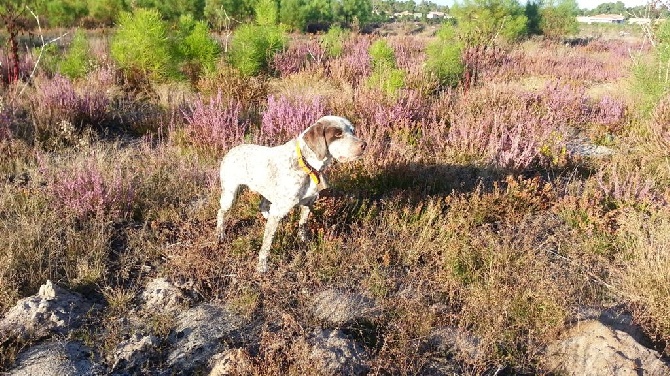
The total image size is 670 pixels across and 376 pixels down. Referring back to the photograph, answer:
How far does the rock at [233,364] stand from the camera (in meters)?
2.62

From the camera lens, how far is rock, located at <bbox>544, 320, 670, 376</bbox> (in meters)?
2.75

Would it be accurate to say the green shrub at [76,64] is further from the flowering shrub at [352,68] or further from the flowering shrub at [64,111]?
the flowering shrub at [352,68]

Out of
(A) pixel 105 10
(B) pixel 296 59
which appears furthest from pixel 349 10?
(B) pixel 296 59

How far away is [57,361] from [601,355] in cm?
323

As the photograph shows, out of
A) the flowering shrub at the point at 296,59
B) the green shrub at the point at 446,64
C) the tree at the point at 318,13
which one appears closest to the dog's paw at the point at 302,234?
the green shrub at the point at 446,64

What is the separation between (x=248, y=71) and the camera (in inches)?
368

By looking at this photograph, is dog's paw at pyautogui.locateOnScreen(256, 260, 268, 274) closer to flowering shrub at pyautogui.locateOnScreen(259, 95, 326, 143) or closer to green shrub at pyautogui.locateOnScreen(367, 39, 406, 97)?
flowering shrub at pyautogui.locateOnScreen(259, 95, 326, 143)

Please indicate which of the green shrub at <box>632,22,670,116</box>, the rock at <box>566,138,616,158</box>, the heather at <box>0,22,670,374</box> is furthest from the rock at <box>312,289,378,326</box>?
the green shrub at <box>632,22,670,116</box>

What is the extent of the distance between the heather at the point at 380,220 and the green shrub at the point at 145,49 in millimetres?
105

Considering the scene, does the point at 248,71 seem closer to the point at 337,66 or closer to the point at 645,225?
the point at 337,66

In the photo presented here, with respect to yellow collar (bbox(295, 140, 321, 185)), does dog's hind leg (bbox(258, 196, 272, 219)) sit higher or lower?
lower

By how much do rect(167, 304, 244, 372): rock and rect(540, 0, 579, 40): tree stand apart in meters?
25.0

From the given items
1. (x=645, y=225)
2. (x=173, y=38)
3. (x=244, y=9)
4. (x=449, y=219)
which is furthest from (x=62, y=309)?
(x=244, y=9)

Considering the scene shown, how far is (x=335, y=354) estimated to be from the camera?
2811 mm
